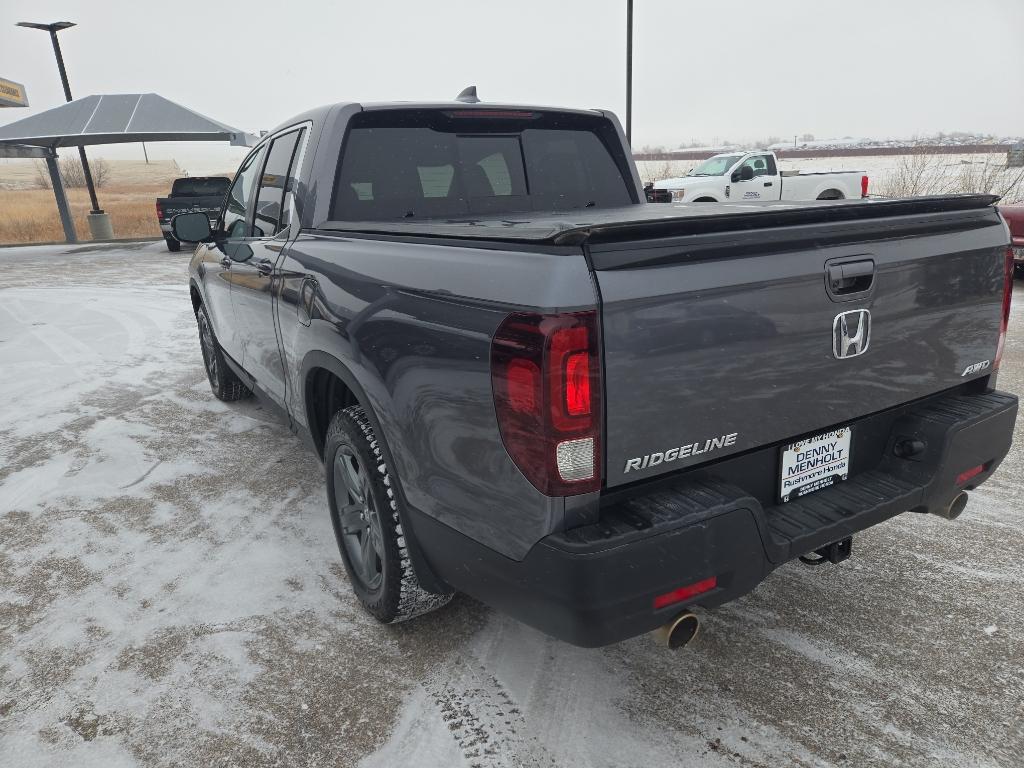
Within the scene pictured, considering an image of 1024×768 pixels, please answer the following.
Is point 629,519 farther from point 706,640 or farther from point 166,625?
point 166,625

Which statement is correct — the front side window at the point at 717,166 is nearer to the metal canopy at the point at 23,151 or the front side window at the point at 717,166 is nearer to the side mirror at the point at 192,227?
the side mirror at the point at 192,227

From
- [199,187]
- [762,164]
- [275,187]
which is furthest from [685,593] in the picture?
[199,187]

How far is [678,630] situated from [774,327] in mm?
865

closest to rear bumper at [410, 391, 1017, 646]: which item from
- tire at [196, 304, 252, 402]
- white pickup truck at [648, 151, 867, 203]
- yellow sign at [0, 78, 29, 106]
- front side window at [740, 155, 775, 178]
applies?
tire at [196, 304, 252, 402]

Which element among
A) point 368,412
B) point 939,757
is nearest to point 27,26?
point 368,412

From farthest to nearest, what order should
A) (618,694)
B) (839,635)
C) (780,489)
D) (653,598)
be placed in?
(839,635)
(618,694)
(780,489)
(653,598)

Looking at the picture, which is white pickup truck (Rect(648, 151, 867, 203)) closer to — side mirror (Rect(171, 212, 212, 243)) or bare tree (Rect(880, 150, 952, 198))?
bare tree (Rect(880, 150, 952, 198))

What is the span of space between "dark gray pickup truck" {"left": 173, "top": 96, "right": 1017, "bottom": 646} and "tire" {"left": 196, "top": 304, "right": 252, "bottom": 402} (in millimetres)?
2722

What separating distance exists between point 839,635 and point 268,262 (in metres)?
2.92

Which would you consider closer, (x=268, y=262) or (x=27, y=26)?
(x=268, y=262)

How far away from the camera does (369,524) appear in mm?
2705

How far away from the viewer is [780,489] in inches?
86.4

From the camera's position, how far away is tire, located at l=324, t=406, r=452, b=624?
2.47 meters

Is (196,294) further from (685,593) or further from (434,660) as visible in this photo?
(685,593)
